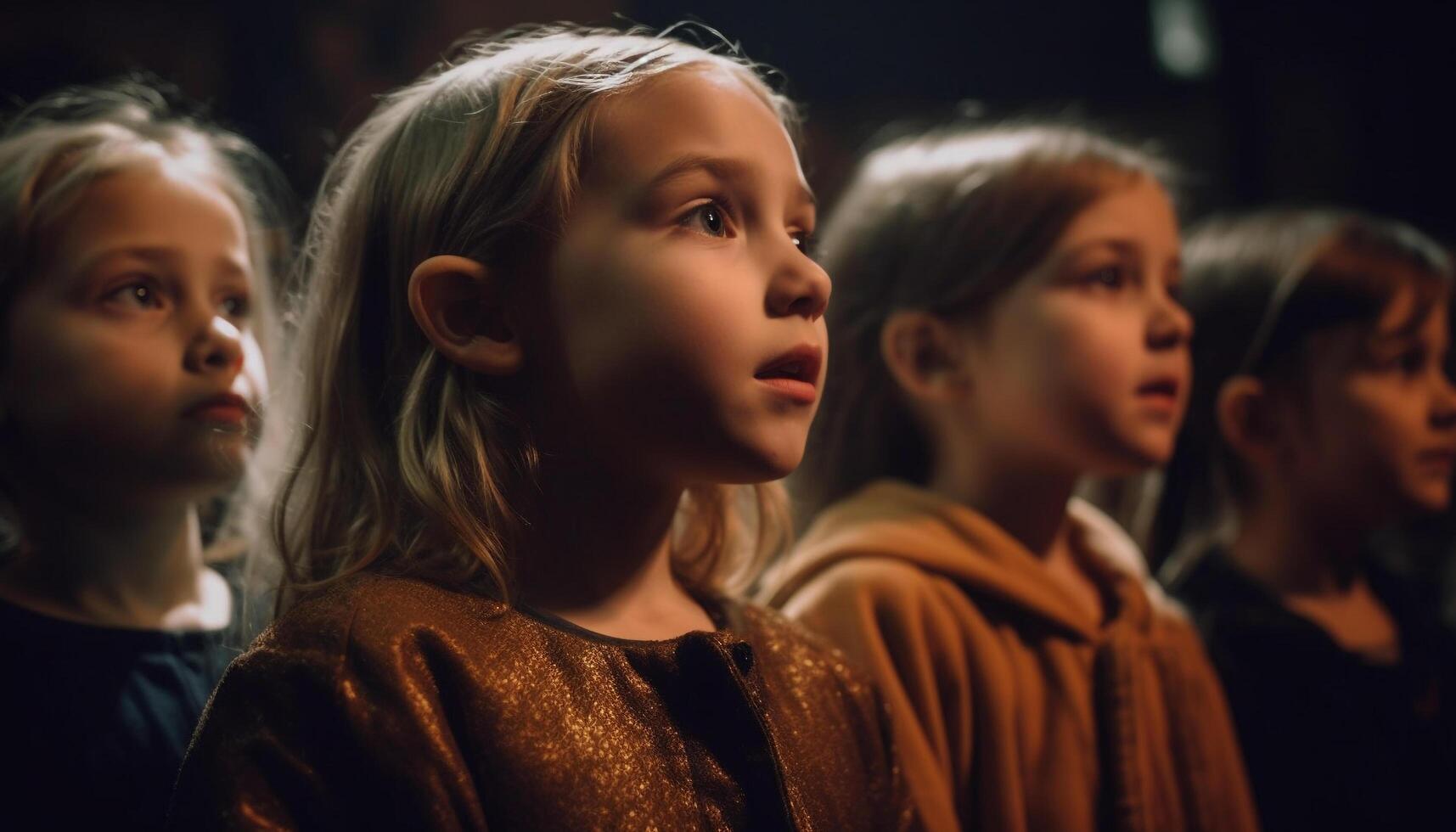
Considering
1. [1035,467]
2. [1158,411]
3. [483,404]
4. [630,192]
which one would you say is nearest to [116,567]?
[483,404]

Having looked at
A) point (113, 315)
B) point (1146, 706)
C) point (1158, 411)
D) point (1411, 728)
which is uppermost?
point (113, 315)

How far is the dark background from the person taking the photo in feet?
6.43

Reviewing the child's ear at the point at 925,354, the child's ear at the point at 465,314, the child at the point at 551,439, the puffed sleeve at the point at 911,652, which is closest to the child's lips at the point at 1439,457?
the child's ear at the point at 925,354

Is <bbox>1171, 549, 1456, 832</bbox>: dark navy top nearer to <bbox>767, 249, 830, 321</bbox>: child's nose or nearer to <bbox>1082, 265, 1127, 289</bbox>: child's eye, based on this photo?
<bbox>1082, 265, 1127, 289</bbox>: child's eye

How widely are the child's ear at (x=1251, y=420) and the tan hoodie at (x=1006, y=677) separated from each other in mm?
455

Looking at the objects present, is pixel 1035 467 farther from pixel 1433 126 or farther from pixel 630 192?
pixel 1433 126

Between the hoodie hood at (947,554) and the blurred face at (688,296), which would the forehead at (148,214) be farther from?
the hoodie hood at (947,554)

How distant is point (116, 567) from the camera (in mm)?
1344

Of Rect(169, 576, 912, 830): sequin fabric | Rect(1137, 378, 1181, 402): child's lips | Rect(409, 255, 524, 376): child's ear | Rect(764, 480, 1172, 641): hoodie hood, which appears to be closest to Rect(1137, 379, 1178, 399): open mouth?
Rect(1137, 378, 1181, 402): child's lips

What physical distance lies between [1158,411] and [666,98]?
88cm

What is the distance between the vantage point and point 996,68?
9.78 ft

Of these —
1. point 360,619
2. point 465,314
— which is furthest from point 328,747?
point 465,314

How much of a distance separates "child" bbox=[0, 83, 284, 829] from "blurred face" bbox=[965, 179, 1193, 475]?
100 cm

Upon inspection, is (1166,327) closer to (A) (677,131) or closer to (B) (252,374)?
(A) (677,131)
